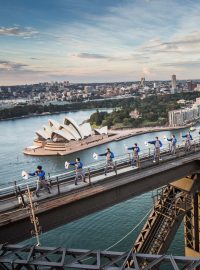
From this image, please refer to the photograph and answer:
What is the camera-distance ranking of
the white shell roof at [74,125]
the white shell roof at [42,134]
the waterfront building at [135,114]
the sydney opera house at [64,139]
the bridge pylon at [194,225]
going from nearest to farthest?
the bridge pylon at [194,225] → the sydney opera house at [64,139] → the white shell roof at [42,134] → the white shell roof at [74,125] → the waterfront building at [135,114]

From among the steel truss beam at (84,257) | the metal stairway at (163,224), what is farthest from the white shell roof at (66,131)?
the steel truss beam at (84,257)

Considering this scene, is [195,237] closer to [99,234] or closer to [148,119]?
[99,234]

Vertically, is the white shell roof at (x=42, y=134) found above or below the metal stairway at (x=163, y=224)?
below

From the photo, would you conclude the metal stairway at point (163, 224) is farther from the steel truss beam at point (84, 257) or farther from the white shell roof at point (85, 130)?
the white shell roof at point (85, 130)

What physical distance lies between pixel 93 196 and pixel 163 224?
17.9 feet

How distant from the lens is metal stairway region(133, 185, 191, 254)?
52.9 ft

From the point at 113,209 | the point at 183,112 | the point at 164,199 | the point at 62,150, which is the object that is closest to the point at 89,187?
the point at 164,199

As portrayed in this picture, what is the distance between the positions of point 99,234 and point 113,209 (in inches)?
200

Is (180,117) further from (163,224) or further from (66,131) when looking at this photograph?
(163,224)

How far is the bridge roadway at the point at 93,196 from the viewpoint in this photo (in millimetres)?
10602

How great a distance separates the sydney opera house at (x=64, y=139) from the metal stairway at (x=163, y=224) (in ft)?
184

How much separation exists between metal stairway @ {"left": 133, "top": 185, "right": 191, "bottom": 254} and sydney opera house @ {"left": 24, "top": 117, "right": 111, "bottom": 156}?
56.0m

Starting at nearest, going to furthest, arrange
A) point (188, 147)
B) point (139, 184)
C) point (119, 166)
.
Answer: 1. point (139, 184)
2. point (119, 166)
3. point (188, 147)

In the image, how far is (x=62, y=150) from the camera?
7406cm
